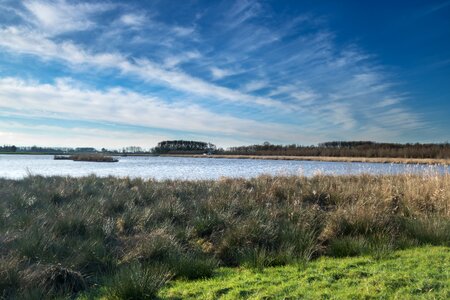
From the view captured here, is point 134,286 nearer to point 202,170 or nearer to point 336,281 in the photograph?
point 336,281

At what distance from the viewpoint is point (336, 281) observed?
4535 mm

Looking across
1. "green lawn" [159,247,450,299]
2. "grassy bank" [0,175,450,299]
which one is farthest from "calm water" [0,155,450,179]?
"green lawn" [159,247,450,299]

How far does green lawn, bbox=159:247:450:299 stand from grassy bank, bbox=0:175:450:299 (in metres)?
0.33

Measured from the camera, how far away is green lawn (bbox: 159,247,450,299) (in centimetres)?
409

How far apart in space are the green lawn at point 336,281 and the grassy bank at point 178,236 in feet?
1.08

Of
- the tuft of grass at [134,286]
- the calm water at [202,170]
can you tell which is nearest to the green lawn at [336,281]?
the tuft of grass at [134,286]

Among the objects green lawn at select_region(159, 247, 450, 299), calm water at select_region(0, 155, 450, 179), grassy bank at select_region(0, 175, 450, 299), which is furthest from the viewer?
calm water at select_region(0, 155, 450, 179)

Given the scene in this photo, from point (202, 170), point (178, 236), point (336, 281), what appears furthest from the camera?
point (202, 170)

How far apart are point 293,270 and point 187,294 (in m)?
1.67

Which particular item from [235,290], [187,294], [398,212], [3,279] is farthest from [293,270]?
[398,212]

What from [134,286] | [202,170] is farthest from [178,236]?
[202,170]

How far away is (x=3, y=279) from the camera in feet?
14.8

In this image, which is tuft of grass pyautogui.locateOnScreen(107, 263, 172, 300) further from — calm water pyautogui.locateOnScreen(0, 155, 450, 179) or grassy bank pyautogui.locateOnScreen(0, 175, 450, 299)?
calm water pyautogui.locateOnScreen(0, 155, 450, 179)

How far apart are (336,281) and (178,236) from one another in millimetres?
3478
